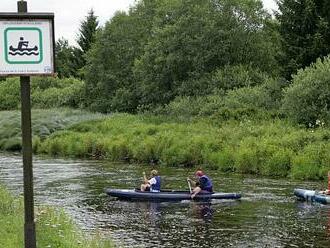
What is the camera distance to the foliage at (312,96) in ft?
105

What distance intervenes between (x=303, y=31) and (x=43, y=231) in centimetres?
2795

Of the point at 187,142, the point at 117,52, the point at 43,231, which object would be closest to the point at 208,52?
the point at 187,142

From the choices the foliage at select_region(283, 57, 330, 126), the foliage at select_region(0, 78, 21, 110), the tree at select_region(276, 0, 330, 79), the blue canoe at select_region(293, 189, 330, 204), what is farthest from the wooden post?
the foliage at select_region(0, 78, 21, 110)

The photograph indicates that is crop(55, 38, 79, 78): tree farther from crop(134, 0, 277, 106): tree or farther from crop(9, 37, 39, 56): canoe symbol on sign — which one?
crop(9, 37, 39, 56): canoe symbol on sign

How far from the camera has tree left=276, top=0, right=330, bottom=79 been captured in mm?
36625

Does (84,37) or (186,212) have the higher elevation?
(84,37)

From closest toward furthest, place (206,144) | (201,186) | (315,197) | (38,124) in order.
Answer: (315,197) < (201,186) < (206,144) < (38,124)

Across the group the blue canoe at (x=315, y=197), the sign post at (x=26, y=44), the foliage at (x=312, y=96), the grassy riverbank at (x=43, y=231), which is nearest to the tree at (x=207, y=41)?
the foliage at (x=312, y=96)

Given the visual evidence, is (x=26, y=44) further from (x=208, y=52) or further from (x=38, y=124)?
(x=38, y=124)

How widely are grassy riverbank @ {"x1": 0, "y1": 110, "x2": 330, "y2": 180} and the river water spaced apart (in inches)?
60.7

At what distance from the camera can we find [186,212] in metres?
20.4

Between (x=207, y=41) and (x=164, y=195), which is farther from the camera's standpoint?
(x=207, y=41)

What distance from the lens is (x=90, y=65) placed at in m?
57.1

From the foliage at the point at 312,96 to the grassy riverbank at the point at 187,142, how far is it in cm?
79
